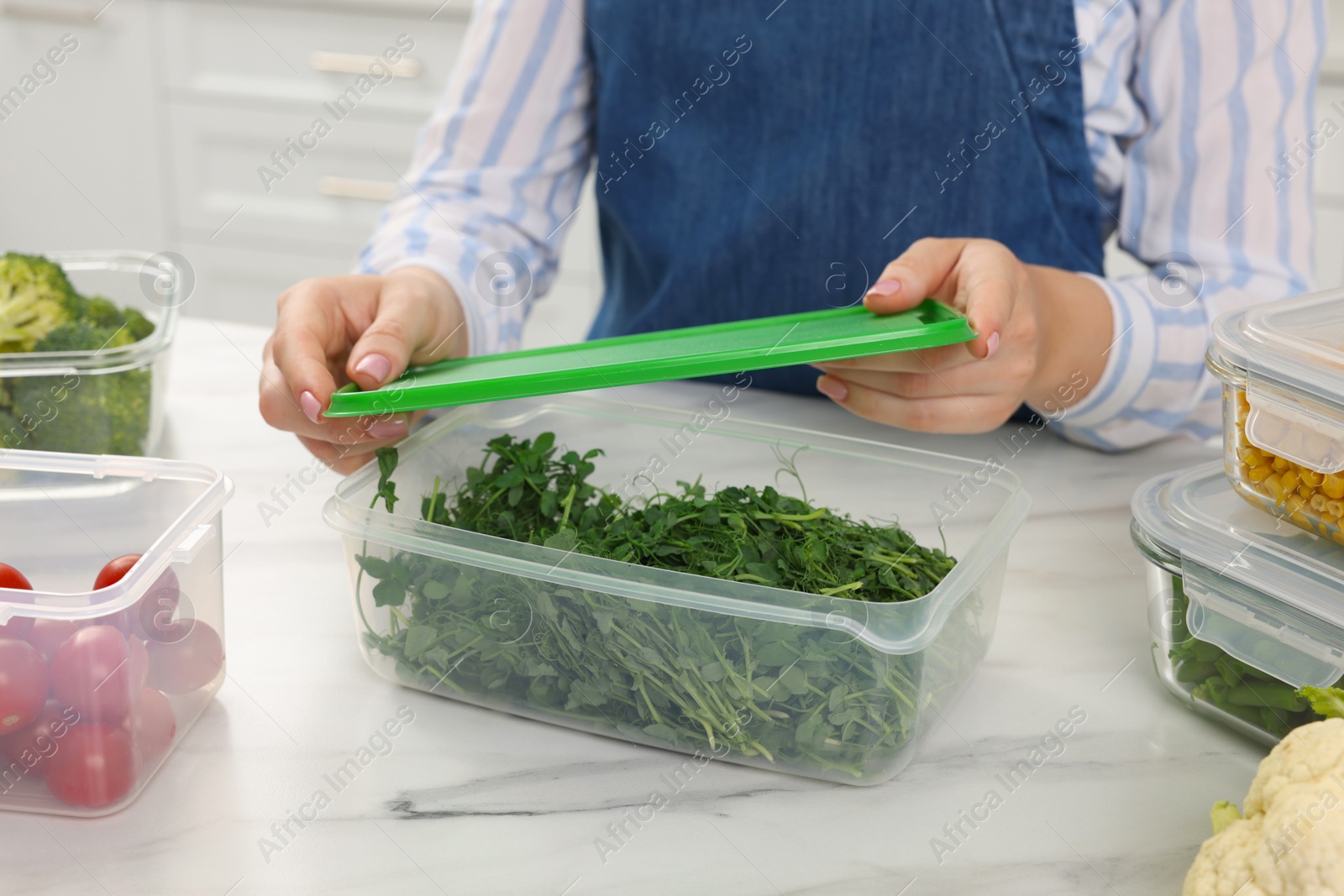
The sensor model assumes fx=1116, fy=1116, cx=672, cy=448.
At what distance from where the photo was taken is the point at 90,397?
2.69 feet

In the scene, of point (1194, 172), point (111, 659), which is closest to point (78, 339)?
point (111, 659)

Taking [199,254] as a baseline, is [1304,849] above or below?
above

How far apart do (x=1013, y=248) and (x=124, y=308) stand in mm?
772

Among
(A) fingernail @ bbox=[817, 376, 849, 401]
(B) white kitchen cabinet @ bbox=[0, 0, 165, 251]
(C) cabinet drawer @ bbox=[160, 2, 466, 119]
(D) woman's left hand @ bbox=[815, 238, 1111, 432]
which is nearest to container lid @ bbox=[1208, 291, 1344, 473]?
(D) woman's left hand @ bbox=[815, 238, 1111, 432]

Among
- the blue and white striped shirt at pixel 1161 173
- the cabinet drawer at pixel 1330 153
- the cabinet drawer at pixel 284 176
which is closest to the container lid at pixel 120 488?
the blue and white striped shirt at pixel 1161 173

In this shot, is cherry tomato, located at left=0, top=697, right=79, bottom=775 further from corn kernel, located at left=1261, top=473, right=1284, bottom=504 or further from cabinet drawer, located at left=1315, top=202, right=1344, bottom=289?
cabinet drawer, located at left=1315, top=202, right=1344, bottom=289

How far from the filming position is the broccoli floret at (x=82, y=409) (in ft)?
2.65

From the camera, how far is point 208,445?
3.03ft

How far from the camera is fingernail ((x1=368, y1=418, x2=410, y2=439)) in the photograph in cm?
72

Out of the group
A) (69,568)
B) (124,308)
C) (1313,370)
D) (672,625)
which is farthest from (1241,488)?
(124,308)

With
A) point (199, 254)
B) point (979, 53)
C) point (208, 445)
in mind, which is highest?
point (979, 53)

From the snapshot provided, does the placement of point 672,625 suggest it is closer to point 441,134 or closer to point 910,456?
point 910,456

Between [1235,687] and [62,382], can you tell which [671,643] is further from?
[62,382]

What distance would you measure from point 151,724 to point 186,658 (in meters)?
0.04
